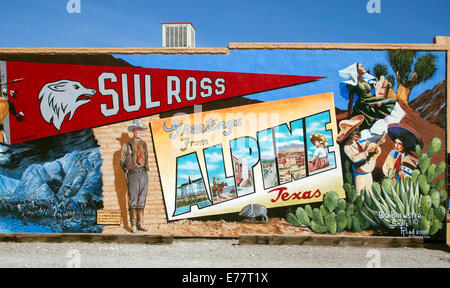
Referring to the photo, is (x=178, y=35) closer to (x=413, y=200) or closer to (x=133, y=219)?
(x=133, y=219)

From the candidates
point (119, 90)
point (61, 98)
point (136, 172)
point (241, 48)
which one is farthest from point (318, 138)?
point (61, 98)

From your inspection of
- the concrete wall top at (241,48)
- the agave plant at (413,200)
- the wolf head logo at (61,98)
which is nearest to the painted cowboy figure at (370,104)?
the concrete wall top at (241,48)

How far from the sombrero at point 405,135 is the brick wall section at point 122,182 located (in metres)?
6.78

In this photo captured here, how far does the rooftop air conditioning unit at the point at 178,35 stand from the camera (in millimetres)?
12341

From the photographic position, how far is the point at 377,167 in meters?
11.9

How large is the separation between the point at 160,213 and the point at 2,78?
6.02m

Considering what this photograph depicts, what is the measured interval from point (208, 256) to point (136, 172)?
10.9ft

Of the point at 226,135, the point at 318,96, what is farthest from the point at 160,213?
the point at 318,96

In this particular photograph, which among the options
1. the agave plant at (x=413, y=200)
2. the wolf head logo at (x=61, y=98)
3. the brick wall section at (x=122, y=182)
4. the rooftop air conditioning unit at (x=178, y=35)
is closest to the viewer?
the agave plant at (x=413, y=200)

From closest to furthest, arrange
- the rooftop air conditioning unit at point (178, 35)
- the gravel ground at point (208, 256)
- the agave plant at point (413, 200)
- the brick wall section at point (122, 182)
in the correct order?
the gravel ground at point (208, 256), the agave plant at point (413, 200), the brick wall section at point (122, 182), the rooftop air conditioning unit at point (178, 35)

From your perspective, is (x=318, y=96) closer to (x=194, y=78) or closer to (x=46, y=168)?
(x=194, y=78)

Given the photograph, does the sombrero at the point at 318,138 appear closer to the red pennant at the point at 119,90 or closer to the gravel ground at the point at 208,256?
the red pennant at the point at 119,90

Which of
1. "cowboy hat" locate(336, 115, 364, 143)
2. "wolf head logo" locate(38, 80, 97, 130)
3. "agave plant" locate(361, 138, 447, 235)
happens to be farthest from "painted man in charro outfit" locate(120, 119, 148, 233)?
"agave plant" locate(361, 138, 447, 235)

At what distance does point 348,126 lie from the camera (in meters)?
11.9
